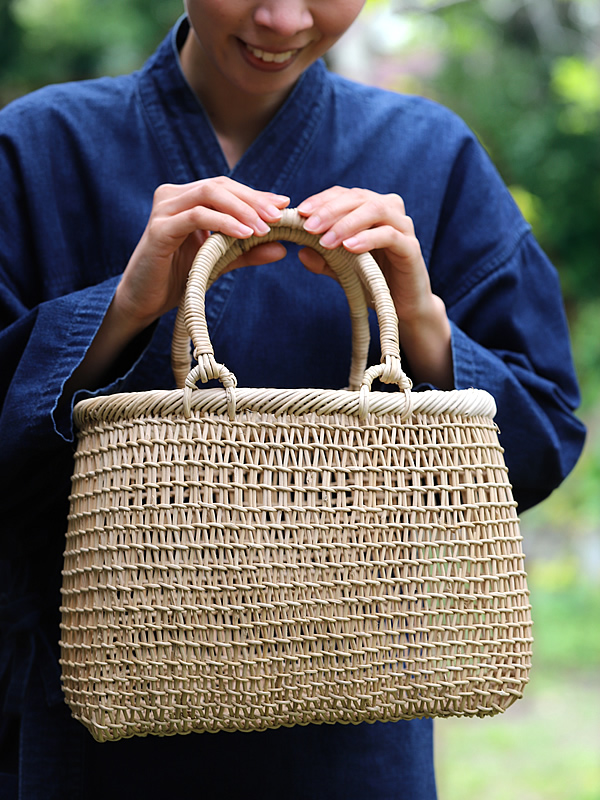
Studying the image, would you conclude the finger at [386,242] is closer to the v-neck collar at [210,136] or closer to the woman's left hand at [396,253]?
the woman's left hand at [396,253]

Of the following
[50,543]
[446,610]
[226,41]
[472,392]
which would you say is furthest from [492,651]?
[226,41]

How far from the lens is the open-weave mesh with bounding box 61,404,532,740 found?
79cm

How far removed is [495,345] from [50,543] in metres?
0.58

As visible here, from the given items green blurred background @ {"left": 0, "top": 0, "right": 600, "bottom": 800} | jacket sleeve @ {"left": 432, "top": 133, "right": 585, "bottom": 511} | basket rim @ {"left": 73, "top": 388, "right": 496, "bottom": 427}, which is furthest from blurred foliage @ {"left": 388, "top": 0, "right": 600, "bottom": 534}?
basket rim @ {"left": 73, "top": 388, "right": 496, "bottom": 427}

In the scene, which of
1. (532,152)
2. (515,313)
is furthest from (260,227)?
(532,152)

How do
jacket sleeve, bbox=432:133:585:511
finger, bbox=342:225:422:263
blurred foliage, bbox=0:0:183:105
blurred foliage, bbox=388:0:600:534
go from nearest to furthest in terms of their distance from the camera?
finger, bbox=342:225:422:263 → jacket sleeve, bbox=432:133:585:511 → blurred foliage, bbox=388:0:600:534 → blurred foliage, bbox=0:0:183:105

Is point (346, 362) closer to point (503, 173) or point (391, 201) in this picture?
point (391, 201)

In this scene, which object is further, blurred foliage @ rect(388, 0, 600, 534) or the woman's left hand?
blurred foliage @ rect(388, 0, 600, 534)

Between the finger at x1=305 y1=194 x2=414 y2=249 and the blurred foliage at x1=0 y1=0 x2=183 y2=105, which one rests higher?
the finger at x1=305 y1=194 x2=414 y2=249

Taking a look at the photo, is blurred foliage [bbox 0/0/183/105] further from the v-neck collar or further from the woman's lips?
the woman's lips

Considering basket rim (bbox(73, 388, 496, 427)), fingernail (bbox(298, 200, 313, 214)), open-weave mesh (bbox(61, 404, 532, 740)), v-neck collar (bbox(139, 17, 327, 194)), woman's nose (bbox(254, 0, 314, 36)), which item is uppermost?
woman's nose (bbox(254, 0, 314, 36))

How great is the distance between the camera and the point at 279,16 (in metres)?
0.94

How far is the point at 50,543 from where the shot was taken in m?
1.07

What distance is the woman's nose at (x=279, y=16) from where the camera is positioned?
940 millimetres
